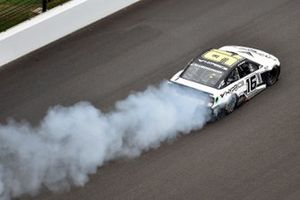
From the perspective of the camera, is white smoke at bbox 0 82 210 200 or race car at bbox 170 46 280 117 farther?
race car at bbox 170 46 280 117

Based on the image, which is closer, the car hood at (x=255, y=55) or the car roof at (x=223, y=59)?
the car roof at (x=223, y=59)

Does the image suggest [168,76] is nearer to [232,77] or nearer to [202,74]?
[202,74]

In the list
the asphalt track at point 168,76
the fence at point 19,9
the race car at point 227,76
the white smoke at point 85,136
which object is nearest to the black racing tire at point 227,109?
the race car at point 227,76

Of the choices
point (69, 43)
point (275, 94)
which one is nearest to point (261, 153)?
point (275, 94)

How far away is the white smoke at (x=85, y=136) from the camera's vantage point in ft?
57.0

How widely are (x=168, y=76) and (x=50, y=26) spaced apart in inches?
179

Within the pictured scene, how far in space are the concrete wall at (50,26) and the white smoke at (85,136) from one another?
3.50 metres

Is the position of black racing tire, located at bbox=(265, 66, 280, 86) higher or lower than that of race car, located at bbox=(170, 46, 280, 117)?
lower

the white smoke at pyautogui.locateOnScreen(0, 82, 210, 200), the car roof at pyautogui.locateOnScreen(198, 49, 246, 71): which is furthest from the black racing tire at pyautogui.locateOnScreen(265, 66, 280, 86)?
the white smoke at pyautogui.locateOnScreen(0, 82, 210, 200)

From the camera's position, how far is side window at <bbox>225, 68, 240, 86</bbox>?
19177mm

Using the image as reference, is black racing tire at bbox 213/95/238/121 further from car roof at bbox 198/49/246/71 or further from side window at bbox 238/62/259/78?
car roof at bbox 198/49/246/71

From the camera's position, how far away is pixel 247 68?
19781 millimetres

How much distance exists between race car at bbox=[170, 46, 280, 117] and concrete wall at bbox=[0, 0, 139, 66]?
5629 millimetres

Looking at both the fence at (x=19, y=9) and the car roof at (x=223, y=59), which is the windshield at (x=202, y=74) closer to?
the car roof at (x=223, y=59)
